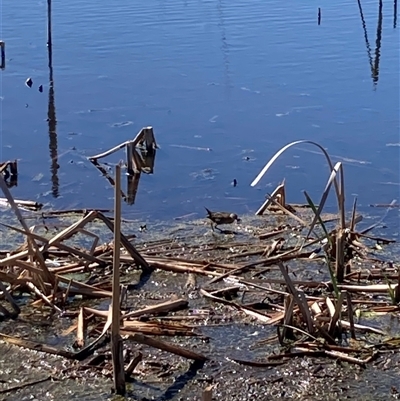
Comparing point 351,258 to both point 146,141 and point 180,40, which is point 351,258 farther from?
point 180,40

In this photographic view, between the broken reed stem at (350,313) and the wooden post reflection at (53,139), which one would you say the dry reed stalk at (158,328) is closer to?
the broken reed stem at (350,313)

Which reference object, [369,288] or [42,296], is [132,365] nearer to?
[42,296]

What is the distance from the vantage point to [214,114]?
11203 millimetres

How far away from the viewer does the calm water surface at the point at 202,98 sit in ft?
28.7

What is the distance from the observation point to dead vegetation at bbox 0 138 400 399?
168 inches

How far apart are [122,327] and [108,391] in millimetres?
512

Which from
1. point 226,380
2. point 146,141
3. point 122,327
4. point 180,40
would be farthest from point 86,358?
point 180,40

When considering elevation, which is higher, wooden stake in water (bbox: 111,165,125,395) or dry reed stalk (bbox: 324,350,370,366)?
wooden stake in water (bbox: 111,165,125,395)

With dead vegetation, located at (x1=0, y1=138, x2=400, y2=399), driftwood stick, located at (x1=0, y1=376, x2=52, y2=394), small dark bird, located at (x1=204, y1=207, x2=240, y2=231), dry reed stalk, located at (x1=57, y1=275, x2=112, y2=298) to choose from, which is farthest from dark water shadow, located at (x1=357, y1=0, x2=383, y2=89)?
driftwood stick, located at (x1=0, y1=376, x2=52, y2=394)

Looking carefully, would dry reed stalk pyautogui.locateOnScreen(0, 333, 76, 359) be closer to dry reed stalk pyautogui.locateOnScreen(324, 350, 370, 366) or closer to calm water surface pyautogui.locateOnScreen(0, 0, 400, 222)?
dry reed stalk pyautogui.locateOnScreen(324, 350, 370, 366)

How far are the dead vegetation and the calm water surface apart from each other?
2.00 metres

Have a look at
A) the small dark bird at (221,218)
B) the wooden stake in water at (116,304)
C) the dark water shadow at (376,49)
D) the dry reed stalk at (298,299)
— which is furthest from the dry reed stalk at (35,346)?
the dark water shadow at (376,49)

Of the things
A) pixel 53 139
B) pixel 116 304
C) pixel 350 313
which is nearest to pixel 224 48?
pixel 53 139

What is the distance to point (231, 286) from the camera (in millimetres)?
5133
